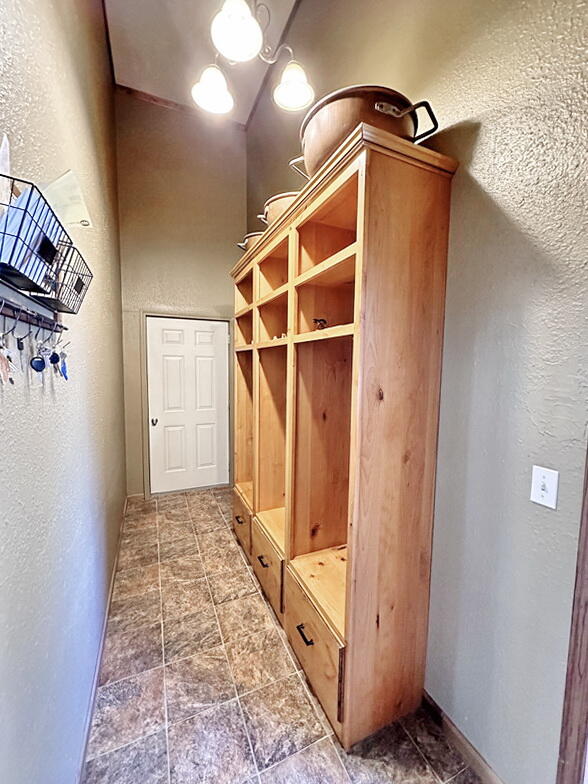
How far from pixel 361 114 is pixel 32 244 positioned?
1.14 m

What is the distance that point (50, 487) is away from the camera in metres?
0.99

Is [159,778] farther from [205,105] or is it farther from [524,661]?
[205,105]

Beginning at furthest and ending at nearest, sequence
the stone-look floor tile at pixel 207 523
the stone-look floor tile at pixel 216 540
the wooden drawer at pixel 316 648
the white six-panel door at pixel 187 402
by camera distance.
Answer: the white six-panel door at pixel 187 402
the stone-look floor tile at pixel 207 523
the stone-look floor tile at pixel 216 540
the wooden drawer at pixel 316 648

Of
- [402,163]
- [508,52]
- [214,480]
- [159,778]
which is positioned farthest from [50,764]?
[214,480]

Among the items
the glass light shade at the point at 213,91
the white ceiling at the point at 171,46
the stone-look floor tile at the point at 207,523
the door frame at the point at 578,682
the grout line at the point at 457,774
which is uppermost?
the white ceiling at the point at 171,46

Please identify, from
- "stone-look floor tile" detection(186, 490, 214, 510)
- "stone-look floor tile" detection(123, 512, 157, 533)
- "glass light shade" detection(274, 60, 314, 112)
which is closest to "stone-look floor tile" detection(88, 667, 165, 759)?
"stone-look floor tile" detection(123, 512, 157, 533)

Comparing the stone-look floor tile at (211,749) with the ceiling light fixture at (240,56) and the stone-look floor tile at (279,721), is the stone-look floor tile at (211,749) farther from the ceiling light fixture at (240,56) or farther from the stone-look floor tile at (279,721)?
the ceiling light fixture at (240,56)

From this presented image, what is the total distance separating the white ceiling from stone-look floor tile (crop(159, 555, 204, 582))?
4.09 metres

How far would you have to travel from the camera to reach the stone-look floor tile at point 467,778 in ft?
3.82

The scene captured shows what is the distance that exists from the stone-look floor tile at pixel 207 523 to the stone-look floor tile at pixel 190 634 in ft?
3.26

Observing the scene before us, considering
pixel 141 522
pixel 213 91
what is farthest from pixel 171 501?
pixel 213 91

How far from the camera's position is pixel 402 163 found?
1.13 metres

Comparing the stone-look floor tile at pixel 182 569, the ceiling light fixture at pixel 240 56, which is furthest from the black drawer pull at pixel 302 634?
the ceiling light fixture at pixel 240 56

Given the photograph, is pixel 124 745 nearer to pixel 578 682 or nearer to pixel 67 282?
pixel 578 682
